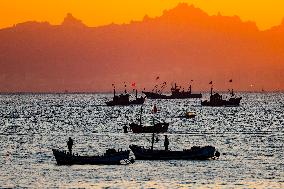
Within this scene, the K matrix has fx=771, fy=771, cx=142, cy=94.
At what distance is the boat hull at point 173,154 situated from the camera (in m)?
93.4

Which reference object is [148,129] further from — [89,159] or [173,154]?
[89,159]

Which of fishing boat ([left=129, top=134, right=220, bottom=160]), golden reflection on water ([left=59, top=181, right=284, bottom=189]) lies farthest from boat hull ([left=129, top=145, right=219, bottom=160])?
golden reflection on water ([left=59, top=181, right=284, bottom=189])

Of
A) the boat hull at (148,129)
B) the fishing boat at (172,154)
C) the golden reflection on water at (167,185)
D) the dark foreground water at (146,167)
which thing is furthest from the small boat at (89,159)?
the boat hull at (148,129)

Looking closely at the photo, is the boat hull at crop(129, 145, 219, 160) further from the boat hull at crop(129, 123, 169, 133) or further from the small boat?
the boat hull at crop(129, 123, 169, 133)

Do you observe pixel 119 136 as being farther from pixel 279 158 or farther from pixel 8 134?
pixel 279 158


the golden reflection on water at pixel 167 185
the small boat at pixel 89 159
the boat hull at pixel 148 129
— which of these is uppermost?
the boat hull at pixel 148 129

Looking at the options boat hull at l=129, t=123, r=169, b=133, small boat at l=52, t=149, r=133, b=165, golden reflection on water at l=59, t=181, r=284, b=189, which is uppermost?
boat hull at l=129, t=123, r=169, b=133

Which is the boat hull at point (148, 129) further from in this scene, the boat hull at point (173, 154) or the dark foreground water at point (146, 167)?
the boat hull at point (173, 154)

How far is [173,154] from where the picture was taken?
93.5 metres

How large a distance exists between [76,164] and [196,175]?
15.6m

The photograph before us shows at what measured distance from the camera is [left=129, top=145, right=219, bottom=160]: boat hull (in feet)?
307

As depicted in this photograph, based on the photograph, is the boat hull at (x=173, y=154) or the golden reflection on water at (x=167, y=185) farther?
the boat hull at (x=173, y=154)

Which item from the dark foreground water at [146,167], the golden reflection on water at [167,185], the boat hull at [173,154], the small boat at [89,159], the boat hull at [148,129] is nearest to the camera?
the golden reflection on water at [167,185]

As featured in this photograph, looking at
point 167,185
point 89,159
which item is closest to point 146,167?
point 89,159
